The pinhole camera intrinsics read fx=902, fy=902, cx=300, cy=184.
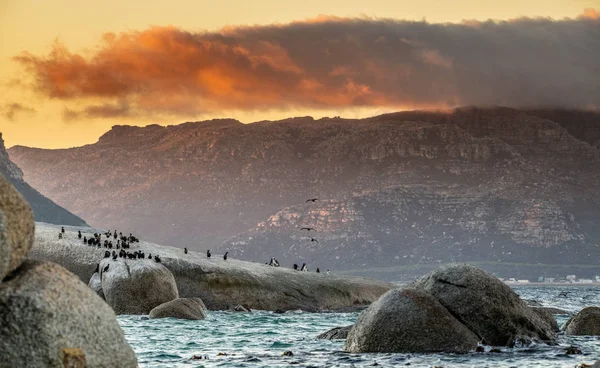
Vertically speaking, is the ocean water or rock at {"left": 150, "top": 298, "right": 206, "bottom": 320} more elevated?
rock at {"left": 150, "top": 298, "right": 206, "bottom": 320}

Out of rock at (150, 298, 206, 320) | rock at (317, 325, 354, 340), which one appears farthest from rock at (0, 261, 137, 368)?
rock at (150, 298, 206, 320)

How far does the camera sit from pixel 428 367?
26156 millimetres

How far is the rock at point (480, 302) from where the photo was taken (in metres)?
30.6

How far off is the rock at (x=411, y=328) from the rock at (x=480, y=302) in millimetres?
647

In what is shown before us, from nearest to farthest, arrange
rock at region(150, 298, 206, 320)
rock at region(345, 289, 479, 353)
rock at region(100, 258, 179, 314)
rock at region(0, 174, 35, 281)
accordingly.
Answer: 1. rock at region(0, 174, 35, 281)
2. rock at region(345, 289, 479, 353)
3. rock at region(150, 298, 206, 320)
4. rock at region(100, 258, 179, 314)

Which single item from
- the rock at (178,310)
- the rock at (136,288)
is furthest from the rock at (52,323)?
the rock at (136,288)

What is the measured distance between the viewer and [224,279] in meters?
67.9

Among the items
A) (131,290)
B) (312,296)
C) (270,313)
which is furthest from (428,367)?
(312,296)

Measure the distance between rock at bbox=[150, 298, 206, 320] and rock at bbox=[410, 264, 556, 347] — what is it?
22.2 metres

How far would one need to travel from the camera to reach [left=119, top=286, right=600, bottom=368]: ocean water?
1105 inches

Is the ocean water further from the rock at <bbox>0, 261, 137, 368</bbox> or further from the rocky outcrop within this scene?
the rocky outcrop

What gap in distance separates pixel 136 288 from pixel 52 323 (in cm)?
4432

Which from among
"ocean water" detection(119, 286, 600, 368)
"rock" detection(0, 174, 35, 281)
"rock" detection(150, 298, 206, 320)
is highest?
"rock" detection(0, 174, 35, 281)

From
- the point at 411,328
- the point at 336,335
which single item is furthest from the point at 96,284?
the point at 411,328
